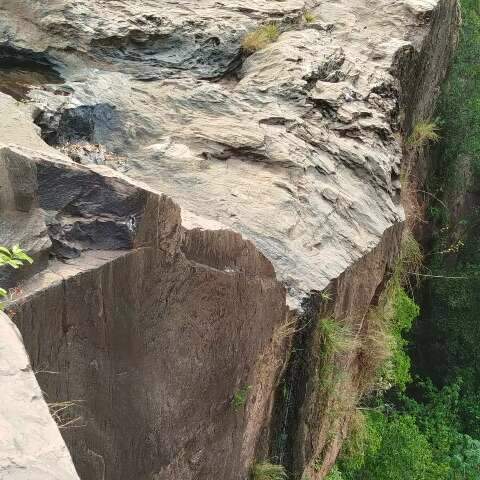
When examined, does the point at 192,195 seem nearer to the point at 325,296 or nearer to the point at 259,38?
the point at 325,296

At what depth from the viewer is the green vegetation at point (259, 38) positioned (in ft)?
19.9

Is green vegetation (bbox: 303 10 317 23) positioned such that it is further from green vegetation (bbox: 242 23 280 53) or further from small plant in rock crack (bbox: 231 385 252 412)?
small plant in rock crack (bbox: 231 385 252 412)

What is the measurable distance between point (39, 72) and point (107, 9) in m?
0.95

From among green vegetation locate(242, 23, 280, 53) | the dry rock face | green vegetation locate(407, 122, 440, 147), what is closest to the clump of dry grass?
the dry rock face

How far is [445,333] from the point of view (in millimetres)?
11273

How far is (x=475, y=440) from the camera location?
1011 cm

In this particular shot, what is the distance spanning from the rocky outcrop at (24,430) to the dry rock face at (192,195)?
76 centimetres

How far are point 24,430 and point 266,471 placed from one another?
2908 millimetres

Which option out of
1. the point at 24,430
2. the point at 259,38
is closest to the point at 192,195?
the point at 259,38

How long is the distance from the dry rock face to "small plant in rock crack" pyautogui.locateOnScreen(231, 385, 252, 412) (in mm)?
34

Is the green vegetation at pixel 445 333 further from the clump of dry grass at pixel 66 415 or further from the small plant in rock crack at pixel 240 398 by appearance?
the clump of dry grass at pixel 66 415

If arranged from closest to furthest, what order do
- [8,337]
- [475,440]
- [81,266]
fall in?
[8,337]
[81,266]
[475,440]

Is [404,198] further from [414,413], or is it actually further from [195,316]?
[195,316]

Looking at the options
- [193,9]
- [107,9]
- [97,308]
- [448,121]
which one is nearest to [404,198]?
[448,121]
